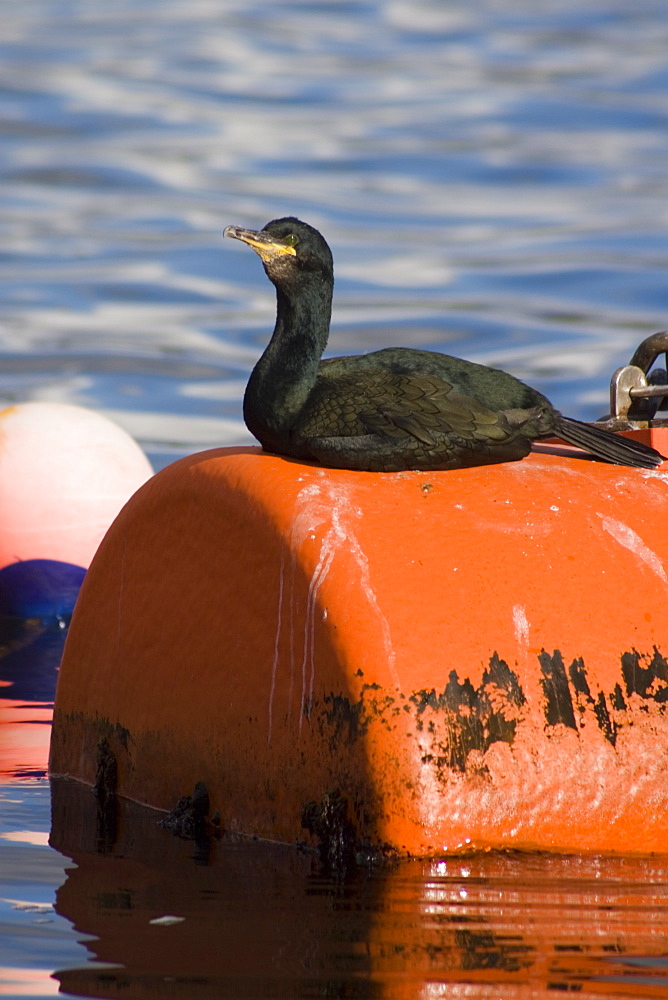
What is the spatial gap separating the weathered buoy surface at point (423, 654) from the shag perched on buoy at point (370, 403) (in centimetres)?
8

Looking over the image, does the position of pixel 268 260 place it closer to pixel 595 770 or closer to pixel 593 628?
pixel 593 628

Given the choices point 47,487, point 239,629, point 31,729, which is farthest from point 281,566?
point 47,487

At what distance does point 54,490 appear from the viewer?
883 centimetres

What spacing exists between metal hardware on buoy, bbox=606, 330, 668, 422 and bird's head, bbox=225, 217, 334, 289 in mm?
1225

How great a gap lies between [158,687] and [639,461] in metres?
1.61

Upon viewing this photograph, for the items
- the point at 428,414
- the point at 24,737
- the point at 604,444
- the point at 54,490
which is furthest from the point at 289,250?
the point at 54,490

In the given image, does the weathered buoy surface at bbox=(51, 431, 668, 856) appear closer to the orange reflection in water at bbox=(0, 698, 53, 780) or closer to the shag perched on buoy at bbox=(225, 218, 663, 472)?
the shag perched on buoy at bbox=(225, 218, 663, 472)

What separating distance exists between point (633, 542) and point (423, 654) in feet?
2.45

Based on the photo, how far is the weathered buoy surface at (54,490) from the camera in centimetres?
879

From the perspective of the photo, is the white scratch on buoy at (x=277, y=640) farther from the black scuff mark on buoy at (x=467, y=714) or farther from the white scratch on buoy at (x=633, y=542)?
the white scratch on buoy at (x=633, y=542)

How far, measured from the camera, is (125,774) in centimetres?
475

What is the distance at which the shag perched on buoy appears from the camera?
14.1 ft

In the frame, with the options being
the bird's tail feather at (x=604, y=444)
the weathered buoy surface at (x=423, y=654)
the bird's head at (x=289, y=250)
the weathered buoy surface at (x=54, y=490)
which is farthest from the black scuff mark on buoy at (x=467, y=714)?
the weathered buoy surface at (x=54, y=490)

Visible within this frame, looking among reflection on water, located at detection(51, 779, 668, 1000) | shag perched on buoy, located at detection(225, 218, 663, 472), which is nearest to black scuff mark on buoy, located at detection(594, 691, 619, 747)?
reflection on water, located at detection(51, 779, 668, 1000)
